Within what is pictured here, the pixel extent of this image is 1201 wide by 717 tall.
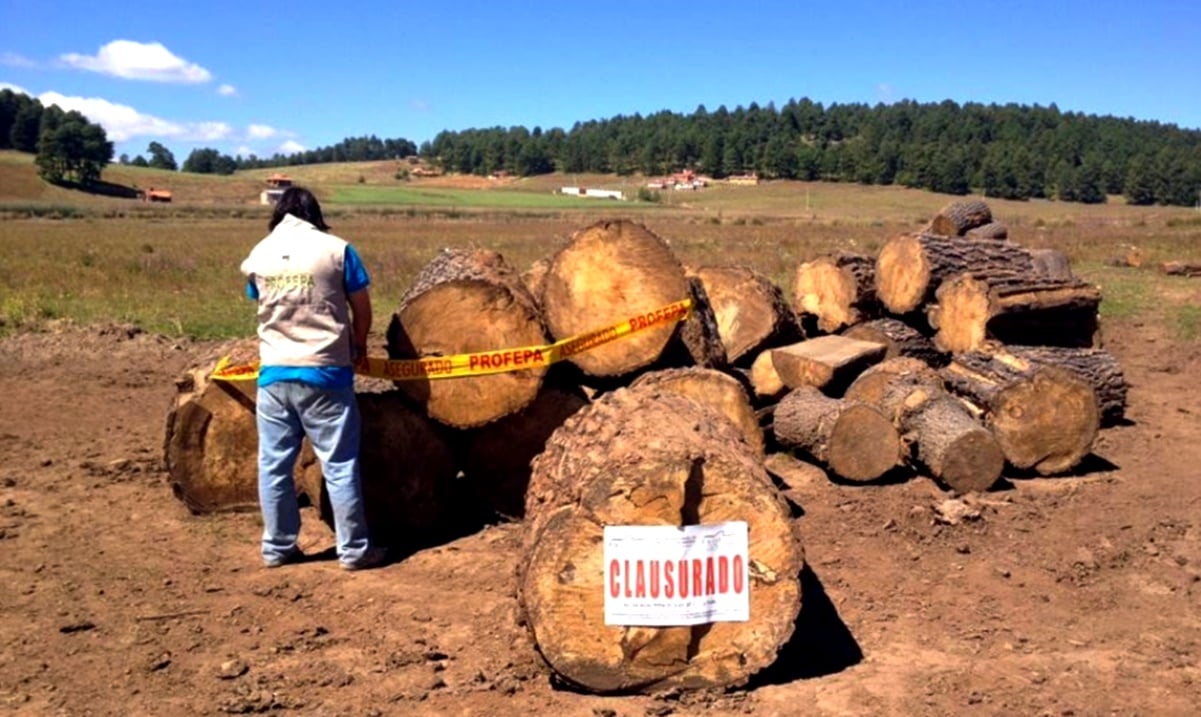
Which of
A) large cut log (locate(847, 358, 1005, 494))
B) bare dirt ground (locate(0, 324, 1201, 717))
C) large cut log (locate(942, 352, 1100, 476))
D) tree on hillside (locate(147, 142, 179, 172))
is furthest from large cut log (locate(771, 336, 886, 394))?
tree on hillside (locate(147, 142, 179, 172))

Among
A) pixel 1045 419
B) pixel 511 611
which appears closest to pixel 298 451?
pixel 511 611

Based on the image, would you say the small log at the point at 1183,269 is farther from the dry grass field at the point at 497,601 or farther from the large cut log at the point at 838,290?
the large cut log at the point at 838,290

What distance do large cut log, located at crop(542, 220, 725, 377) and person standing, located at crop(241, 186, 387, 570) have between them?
1.36m

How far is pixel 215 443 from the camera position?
22.1ft

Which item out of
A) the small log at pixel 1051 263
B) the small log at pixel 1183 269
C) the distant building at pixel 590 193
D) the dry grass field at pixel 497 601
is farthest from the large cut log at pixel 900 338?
the distant building at pixel 590 193

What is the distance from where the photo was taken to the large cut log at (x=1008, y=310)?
902 cm

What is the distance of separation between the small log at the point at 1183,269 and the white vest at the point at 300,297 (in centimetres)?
1930

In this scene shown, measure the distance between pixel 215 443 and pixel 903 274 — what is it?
6587 millimetres

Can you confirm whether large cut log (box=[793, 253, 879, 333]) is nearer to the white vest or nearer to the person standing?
the person standing

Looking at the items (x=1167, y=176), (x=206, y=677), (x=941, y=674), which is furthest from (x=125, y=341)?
(x=1167, y=176)

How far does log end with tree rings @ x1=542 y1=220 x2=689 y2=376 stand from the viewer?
6531 mm

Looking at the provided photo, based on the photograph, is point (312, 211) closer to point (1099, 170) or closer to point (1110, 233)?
point (1110, 233)

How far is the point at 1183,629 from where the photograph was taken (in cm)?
507

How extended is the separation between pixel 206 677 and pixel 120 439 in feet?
15.8
